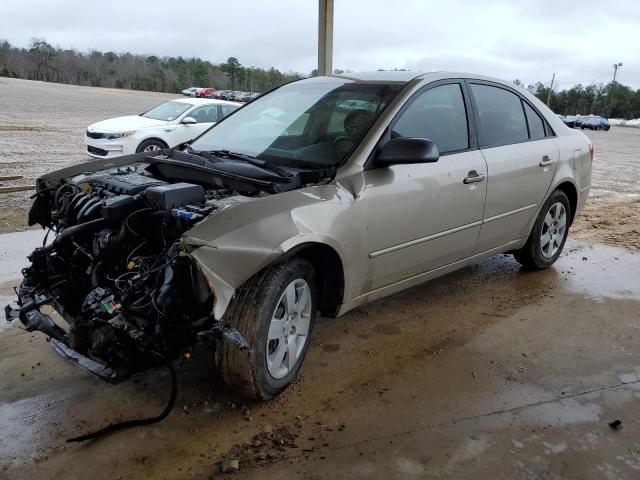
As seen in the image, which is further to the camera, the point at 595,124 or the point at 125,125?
the point at 595,124

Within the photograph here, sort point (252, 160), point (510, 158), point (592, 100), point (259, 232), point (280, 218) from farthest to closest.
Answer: point (592, 100)
point (510, 158)
point (252, 160)
point (280, 218)
point (259, 232)

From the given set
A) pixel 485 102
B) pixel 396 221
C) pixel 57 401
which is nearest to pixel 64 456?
pixel 57 401

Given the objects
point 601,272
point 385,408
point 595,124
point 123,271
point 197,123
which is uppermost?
point 595,124

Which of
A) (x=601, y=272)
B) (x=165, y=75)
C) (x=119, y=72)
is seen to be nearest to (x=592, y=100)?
(x=165, y=75)

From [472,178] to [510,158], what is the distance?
578 millimetres

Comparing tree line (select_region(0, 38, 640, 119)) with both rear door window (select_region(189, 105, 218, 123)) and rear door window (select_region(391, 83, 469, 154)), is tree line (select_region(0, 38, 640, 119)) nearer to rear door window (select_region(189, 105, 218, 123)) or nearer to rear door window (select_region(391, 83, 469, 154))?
rear door window (select_region(189, 105, 218, 123))

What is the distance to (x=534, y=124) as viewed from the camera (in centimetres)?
475

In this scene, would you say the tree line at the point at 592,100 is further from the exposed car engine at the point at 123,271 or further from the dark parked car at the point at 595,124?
the exposed car engine at the point at 123,271

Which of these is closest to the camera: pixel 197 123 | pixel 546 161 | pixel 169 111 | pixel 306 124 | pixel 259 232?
pixel 259 232

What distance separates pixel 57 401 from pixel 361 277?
5.83 feet

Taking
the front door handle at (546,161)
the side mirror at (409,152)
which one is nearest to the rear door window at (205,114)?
the front door handle at (546,161)

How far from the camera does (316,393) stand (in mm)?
3160

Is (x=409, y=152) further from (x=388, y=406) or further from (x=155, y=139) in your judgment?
(x=155, y=139)

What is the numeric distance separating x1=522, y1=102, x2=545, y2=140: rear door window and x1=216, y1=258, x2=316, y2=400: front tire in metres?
2.60
